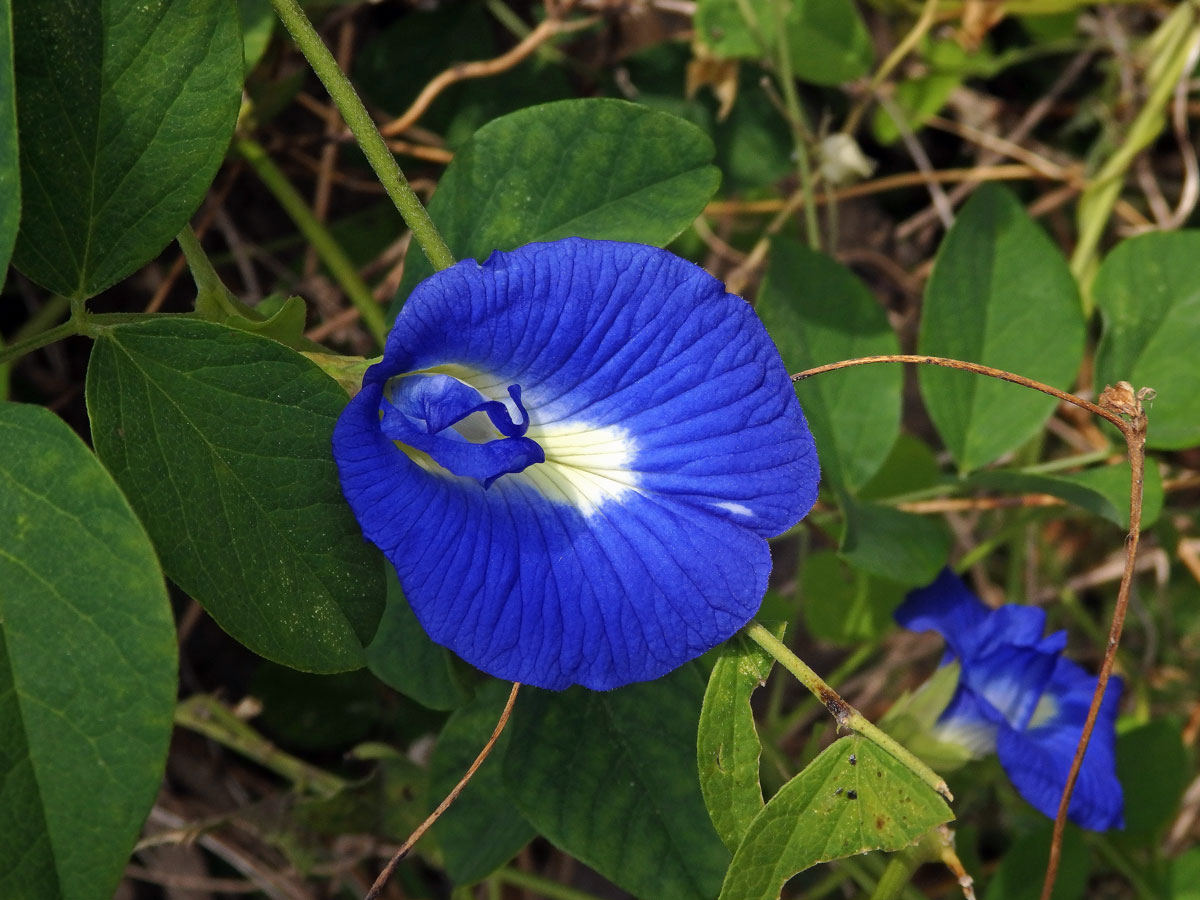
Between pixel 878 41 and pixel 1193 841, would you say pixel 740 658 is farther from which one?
pixel 878 41

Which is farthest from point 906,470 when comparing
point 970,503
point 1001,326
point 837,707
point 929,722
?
point 837,707

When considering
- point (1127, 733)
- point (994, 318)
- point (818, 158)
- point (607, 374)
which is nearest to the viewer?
point (607, 374)

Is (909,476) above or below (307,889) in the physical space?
above

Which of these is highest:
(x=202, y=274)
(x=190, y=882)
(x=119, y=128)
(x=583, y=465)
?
(x=119, y=128)

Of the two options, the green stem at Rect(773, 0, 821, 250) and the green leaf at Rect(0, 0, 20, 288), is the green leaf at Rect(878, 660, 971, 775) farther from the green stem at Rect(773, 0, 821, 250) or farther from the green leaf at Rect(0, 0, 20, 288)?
the green leaf at Rect(0, 0, 20, 288)

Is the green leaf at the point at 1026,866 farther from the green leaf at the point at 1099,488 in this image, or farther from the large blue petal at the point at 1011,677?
the green leaf at the point at 1099,488

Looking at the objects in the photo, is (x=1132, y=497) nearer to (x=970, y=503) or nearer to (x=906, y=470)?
(x=970, y=503)

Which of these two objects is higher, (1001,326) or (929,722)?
(1001,326)

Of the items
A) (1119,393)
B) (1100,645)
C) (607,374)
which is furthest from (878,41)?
(607,374)
